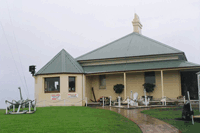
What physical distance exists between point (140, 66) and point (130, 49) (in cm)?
329

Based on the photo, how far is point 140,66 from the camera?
25.0m

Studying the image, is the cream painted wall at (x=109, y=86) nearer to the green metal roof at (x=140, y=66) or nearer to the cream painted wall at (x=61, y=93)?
the cream painted wall at (x=61, y=93)

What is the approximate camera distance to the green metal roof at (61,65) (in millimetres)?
24562

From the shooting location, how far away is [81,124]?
443 inches

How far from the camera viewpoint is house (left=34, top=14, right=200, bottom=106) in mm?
24016

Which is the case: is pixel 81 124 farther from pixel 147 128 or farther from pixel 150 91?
pixel 150 91

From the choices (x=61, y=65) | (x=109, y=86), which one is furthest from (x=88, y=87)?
(x=61, y=65)

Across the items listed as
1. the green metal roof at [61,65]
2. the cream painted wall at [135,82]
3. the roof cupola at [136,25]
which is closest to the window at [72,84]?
the green metal roof at [61,65]

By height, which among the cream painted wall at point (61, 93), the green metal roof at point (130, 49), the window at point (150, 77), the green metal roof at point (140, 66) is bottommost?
the cream painted wall at point (61, 93)

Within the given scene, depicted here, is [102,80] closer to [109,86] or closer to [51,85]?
[109,86]

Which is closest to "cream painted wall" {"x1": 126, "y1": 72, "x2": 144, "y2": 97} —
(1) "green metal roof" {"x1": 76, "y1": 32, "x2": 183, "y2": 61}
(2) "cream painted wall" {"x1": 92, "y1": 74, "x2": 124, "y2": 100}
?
(2) "cream painted wall" {"x1": 92, "y1": 74, "x2": 124, "y2": 100}

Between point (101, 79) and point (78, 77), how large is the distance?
11.6 feet

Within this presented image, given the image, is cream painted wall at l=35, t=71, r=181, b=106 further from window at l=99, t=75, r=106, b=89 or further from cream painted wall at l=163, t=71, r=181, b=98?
window at l=99, t=75, r=106, b=89

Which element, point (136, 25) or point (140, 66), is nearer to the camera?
point (140, 66)
